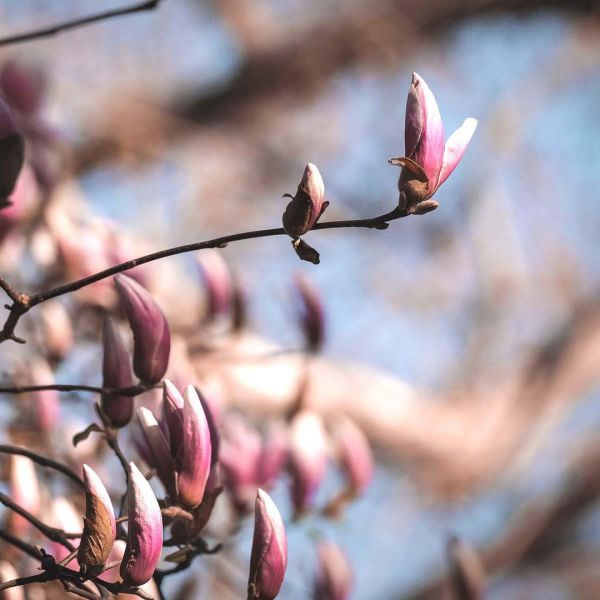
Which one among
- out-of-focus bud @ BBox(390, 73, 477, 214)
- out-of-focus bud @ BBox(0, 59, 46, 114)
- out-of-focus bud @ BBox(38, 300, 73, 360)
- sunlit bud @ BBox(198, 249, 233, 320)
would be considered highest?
out-of-focus bud @ BBox(0, 59, 46, 114)

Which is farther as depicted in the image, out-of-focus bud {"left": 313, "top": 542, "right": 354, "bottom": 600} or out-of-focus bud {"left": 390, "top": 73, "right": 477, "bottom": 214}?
out-of-focus bud {"left": 313, "top": 542, "right": 354, "bottom": 600}

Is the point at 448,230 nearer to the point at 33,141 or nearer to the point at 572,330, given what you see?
the point at 572,330

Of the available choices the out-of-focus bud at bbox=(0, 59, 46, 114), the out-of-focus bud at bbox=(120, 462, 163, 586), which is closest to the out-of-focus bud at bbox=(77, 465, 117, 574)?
the out-of-focus bud at bbox=(120, 462, 163, 586)

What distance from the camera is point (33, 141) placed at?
3.39 feet

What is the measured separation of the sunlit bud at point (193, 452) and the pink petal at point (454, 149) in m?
0.17

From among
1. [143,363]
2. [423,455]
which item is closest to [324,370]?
[423,455]

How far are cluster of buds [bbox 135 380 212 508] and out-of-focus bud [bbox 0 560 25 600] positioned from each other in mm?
144

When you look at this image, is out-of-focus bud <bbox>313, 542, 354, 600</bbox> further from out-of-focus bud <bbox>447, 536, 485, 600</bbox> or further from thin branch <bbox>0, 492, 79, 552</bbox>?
thin branch <bbox>0, 492, 79, 552</bbox>

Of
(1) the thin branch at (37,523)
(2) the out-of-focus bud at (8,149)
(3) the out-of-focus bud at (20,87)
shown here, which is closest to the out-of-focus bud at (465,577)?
(1) the thin branch at (37,523)

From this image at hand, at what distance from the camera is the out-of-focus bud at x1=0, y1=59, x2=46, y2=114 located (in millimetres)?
1021

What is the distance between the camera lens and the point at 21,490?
739mm

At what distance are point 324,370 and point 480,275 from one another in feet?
2.61

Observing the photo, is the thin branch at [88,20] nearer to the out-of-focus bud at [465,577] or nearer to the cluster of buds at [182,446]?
the cluster of buds at [182,446]

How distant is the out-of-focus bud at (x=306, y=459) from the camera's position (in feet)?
2.87
